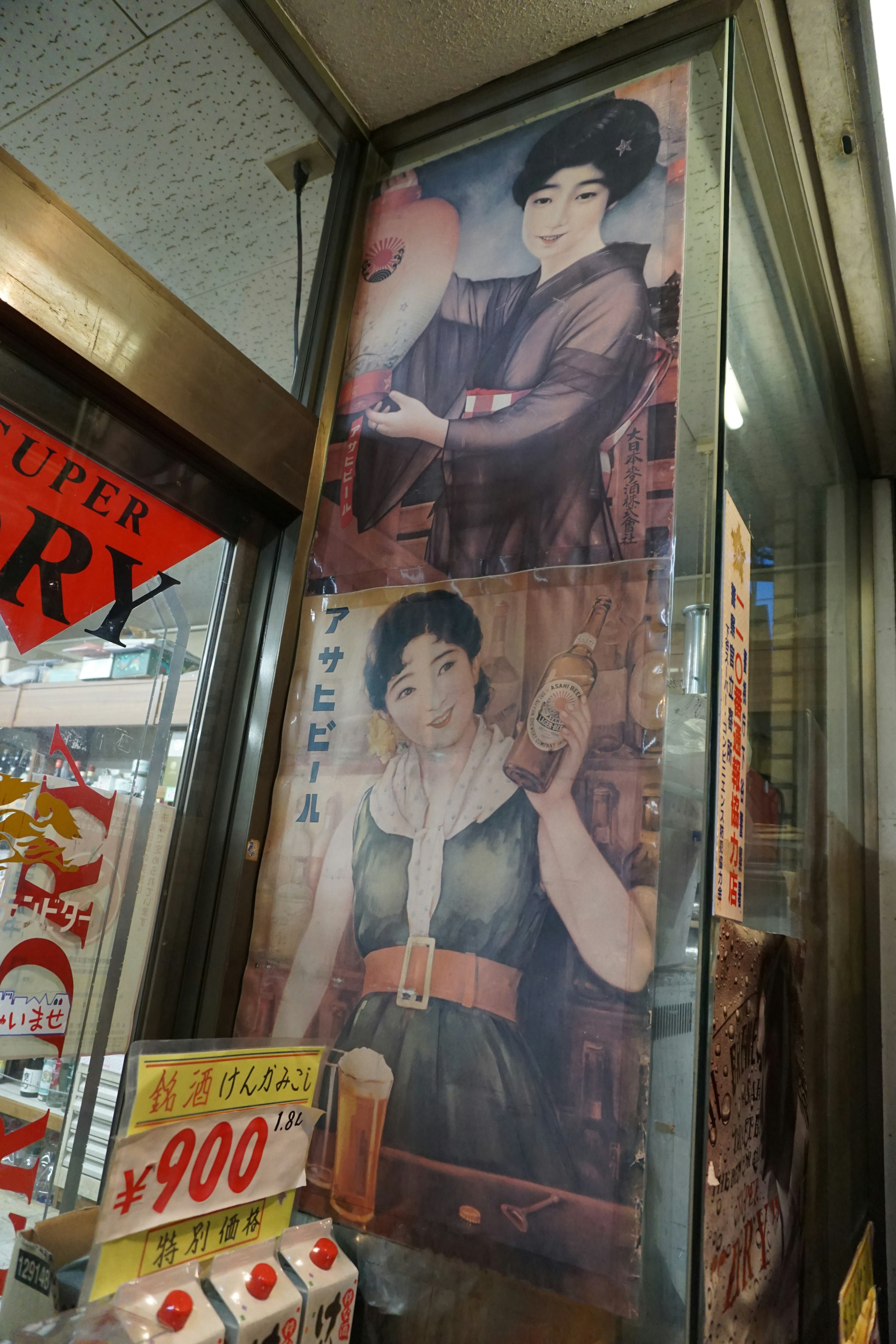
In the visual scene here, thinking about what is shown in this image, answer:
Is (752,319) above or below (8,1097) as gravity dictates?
above

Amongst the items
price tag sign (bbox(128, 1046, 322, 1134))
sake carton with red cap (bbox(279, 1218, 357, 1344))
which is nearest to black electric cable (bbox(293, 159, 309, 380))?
price tag sign (bbox(128, 1046, 322, 1134))

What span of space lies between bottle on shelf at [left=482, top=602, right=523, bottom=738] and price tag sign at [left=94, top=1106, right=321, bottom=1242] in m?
0.58

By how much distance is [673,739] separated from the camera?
1.13 metres

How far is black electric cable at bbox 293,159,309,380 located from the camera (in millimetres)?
1660

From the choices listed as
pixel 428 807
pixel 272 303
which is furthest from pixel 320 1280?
pixel 272 303

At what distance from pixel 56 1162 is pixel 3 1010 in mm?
219

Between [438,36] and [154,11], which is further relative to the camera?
[438,36]

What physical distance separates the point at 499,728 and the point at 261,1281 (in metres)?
0.74

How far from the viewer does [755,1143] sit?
3.98ft

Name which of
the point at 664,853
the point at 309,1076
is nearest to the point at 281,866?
the point at 309,1076

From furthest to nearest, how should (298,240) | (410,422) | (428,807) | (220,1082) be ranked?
(298,240)
(410,422)
(428,807)
(220,1082)

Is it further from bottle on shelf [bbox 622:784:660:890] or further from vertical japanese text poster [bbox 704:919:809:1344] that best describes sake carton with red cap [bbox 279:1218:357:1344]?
bottle on shelf [bbox 622:784:660:890]

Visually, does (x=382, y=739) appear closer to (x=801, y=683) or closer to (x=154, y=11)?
(x=801, y=683)

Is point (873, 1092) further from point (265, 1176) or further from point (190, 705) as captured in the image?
point (190, 705)
